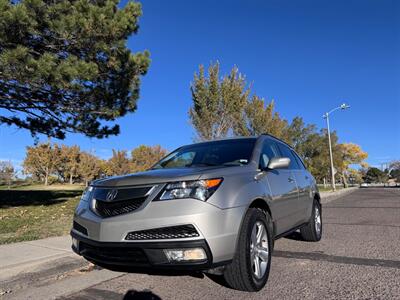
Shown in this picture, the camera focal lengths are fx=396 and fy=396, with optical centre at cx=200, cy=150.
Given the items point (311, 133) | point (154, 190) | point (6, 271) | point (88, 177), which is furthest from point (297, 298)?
point (88, 177)

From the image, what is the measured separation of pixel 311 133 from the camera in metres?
44.9

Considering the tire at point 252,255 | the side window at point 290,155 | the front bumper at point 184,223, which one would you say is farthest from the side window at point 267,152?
the front bumper at point 184,223

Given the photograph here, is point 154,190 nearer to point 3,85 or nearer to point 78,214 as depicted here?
point 78,214

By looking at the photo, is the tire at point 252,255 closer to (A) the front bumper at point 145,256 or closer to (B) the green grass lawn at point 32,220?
(A) the front bumper at point 145,256

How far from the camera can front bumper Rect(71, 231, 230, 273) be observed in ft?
11.7

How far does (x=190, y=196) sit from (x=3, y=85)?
980cm

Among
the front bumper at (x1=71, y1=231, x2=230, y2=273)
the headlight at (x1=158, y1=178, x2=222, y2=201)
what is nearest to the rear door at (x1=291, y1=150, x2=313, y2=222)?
the headlight at (x1=158, y1=178, x2=222, y2=201)

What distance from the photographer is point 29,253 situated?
5832 millimetres

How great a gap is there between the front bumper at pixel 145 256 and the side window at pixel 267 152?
5.45 feet

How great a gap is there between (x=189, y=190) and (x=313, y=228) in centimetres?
383

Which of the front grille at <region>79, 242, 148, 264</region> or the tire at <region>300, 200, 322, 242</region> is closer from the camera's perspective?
the front grille at <region>79, 242, 148, 264</region>

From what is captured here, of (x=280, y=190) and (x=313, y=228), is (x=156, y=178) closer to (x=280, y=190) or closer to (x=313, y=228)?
(x=280, y=190)

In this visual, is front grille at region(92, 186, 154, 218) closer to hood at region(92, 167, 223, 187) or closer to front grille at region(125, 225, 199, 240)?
hood at region(92, 167, 223, 187)

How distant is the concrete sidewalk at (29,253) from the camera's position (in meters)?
5.00
